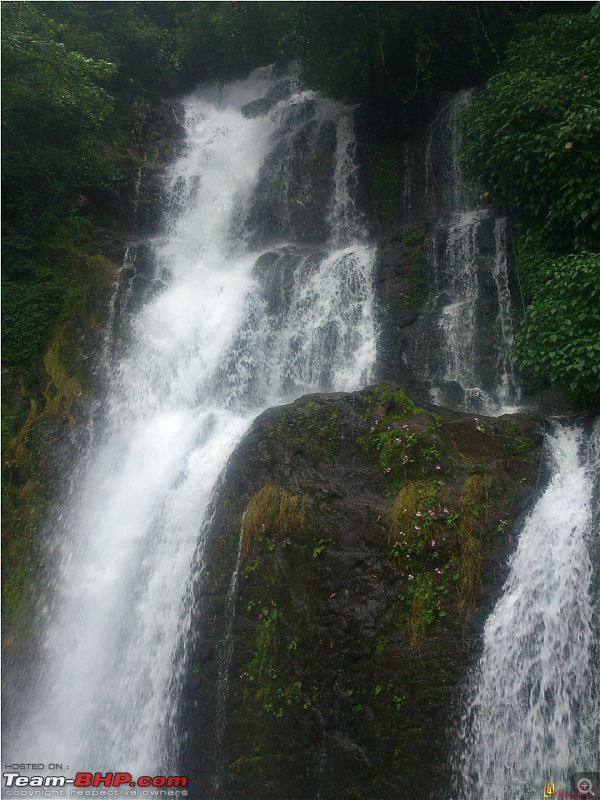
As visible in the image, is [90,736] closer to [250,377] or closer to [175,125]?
[250,377]

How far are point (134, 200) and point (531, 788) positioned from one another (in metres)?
13.9

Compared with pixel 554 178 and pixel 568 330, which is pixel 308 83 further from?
pixel 568 330

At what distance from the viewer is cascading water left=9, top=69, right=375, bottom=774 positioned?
22.6 ft

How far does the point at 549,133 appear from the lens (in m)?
8.02

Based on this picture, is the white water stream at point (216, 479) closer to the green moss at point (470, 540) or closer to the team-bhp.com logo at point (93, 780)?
the team-bhp.com logo at point (93, 780)

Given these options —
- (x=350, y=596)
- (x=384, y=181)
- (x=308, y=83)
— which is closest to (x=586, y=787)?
(x=350, y=596)

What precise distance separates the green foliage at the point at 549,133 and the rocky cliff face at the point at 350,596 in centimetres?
360

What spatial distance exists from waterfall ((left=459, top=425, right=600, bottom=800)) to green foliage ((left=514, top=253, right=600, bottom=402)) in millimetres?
1741

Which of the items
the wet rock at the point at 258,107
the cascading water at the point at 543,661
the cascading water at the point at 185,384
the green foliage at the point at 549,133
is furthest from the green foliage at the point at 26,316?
the cascading water at the point at 543,661

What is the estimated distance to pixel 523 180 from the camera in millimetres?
8375

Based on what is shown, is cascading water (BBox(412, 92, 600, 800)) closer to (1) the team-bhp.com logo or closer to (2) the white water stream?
(2) the white water stream

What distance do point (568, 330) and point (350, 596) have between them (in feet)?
14.2

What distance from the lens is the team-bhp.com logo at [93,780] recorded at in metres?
6.14

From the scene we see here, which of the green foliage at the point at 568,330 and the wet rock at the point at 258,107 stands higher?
the wet rock at the point at 258,107
